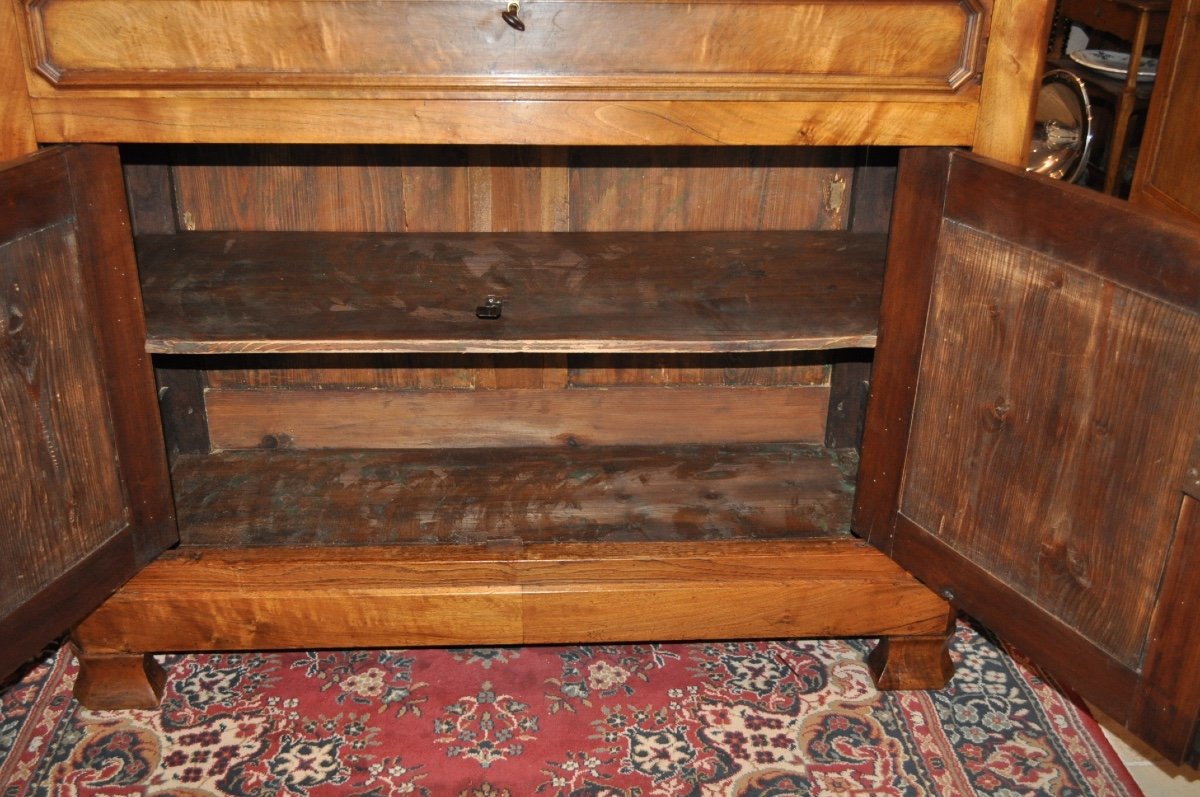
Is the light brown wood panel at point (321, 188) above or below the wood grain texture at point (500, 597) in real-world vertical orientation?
above

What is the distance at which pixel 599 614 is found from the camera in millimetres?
1530

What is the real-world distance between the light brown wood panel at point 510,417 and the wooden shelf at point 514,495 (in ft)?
0.16

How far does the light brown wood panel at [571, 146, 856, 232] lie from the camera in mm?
1813

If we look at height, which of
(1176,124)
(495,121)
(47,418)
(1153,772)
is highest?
(495,121)

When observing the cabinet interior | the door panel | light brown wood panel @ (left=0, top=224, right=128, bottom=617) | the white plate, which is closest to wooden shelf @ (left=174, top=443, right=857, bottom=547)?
the cabinet interior

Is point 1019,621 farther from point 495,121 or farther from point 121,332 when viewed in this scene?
point 121,332

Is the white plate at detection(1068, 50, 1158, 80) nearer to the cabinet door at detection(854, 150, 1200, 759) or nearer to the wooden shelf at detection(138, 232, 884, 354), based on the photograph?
the wooden shelf at detection(138, 232, 884, 354)

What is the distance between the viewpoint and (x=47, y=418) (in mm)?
1281

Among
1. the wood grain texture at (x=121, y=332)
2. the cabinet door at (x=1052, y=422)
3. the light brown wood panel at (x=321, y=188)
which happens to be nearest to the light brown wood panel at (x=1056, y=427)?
the cabinet door at (x=1052, y=422)

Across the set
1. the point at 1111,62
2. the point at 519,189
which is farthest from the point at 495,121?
the point at 1111,62

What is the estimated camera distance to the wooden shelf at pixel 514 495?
63.9 inches

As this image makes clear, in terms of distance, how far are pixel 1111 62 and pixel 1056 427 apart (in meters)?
2.51

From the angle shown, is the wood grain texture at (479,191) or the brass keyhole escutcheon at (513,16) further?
the wood grain texture at (479,191)

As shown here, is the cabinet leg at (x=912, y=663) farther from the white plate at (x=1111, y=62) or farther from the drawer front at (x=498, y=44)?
the white plate at (x=1111, y=62)
